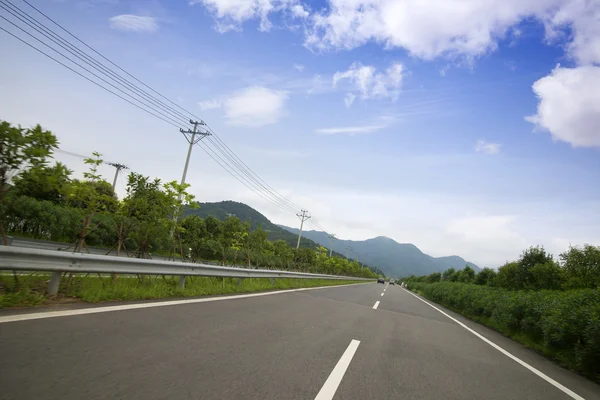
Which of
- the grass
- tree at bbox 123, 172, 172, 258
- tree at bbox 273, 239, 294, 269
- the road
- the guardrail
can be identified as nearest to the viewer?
the road

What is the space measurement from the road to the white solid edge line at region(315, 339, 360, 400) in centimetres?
2

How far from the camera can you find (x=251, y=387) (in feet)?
9.59

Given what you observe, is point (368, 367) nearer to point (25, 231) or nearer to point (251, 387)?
point (251, 387)

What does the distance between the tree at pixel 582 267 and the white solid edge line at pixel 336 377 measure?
891 inches

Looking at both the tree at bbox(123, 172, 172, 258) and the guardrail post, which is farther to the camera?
the tree at bbox(123, 172, 172, 258)

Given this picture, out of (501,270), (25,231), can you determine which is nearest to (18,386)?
(25,231)

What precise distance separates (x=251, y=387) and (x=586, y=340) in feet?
22.6

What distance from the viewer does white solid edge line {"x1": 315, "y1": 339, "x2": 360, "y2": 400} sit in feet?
9.89

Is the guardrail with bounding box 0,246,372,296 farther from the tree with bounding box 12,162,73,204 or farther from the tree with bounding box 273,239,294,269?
the tree with bounding box 273,239,294,269

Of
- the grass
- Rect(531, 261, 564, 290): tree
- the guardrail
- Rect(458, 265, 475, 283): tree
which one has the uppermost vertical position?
Rect(531, 261, 564, 290): tree

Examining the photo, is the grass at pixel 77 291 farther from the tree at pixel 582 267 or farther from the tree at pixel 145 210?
the tree at pixel 582 267

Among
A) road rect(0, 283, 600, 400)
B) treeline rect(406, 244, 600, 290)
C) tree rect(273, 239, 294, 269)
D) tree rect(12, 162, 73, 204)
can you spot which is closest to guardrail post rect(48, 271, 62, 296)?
road rect(0, 283, 600, 400)

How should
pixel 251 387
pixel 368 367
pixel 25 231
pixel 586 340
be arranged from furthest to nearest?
pixel 25 231
pixel 586 340
pixel 368 367
pixel 251 387

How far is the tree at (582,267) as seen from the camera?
67.4ft
